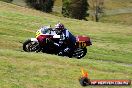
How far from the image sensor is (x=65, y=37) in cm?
2677

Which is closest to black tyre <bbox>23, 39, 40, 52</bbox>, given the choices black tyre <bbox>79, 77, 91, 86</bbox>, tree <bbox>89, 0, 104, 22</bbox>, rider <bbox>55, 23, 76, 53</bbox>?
rider <bbox>55, 23, 76, 53</bbox>

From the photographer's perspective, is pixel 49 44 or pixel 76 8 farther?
pixel 76 8

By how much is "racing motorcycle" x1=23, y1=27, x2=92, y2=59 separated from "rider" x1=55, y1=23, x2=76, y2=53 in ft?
0.75

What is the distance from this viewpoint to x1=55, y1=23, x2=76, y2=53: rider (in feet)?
87.4

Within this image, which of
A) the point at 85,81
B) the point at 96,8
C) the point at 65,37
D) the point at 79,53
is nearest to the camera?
the point at 85,81

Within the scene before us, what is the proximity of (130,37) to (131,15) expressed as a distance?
7475cm

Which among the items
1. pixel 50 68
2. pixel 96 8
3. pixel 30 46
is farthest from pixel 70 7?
pixel 50 68

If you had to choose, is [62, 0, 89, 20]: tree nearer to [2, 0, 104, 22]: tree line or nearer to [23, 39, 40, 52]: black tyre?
[2, 0, 104, 22]: tree line

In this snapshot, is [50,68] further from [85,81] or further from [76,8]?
[76,8]

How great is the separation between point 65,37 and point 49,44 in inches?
47.1

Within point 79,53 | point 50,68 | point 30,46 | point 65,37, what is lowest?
point 79,53

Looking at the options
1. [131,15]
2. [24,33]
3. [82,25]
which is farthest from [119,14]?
[24,33]

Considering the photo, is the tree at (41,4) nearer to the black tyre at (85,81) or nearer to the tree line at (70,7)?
the tree line at (70,7)

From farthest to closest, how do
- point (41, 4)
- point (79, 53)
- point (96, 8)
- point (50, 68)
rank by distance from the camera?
point (96, 8), point (41, 4), point (79, 53), point (50, 68)
